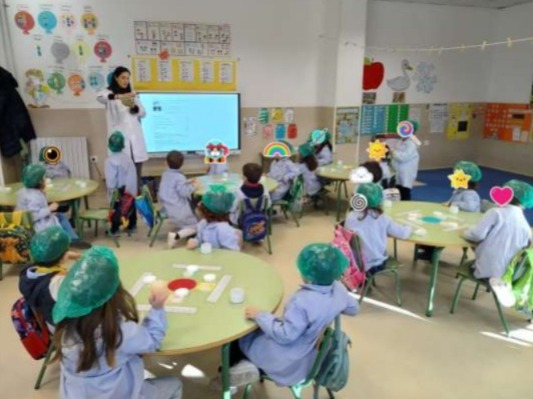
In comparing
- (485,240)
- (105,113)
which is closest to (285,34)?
(105,113)

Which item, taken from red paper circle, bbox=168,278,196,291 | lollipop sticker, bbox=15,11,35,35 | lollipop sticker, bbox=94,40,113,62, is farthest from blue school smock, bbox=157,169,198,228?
lollipop sticker, bbox=15,11,35,35

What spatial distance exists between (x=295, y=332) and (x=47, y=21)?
600 centimetres

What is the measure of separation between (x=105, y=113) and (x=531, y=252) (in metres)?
5.79

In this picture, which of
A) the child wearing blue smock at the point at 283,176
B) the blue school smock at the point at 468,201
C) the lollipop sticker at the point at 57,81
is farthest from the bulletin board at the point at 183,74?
the blue school smock at the point at 468,201

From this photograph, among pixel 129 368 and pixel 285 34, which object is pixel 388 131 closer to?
pixel 285 34

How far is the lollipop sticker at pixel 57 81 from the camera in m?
6.10

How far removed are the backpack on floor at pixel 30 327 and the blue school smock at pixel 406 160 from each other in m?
4.80

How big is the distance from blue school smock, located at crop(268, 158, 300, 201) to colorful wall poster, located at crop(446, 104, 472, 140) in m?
5.28

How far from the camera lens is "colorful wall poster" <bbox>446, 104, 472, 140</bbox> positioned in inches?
365

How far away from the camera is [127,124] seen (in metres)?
5.83

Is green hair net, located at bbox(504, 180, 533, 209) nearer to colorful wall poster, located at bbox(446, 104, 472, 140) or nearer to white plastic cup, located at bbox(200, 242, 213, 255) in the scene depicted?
white plastic cup, located at bbox(200, 242, 213, 255)

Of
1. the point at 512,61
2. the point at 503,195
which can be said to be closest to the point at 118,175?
the point at 503,195

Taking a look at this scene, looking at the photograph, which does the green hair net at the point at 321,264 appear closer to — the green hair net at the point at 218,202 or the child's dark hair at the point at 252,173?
the green hair net at the point at 218,202

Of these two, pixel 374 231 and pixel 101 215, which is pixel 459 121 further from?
pixel 101 215
